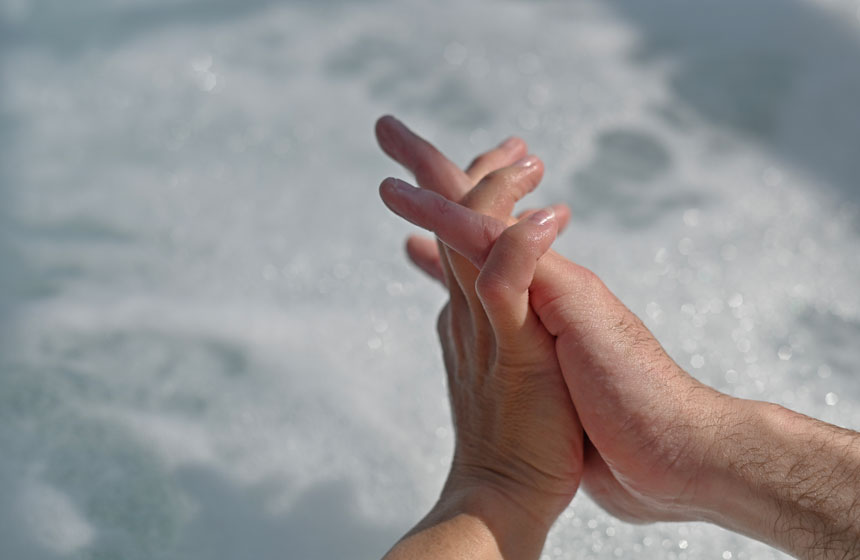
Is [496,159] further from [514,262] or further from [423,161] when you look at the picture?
[514,262]

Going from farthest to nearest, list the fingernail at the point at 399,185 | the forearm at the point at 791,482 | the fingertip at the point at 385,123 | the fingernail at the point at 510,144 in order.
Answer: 1. the fingernail at the point at 510,144
2. the fingertip at the point at 385,123
3. the fingernail at the point at 399,185
4. the forearm at the point at 791,482

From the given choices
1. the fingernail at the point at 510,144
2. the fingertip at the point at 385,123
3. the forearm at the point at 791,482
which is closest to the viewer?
the forearm at the point at 791,482

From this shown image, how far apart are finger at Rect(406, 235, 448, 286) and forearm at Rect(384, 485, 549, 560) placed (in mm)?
351

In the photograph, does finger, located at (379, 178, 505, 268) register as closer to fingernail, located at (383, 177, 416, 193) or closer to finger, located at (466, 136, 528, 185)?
fingernail, located at (383, 177, 416, 193)

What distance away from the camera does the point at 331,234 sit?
1.70m

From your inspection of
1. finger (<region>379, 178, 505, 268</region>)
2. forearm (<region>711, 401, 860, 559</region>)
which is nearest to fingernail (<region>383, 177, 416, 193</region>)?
finger (<region>379, 178, 505, 268</region>)

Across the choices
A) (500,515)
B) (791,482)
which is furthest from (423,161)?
(791,482)

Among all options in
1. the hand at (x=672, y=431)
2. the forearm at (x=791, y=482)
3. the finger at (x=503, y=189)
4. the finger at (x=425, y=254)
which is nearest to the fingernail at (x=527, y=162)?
the finger at (x=503, y=189)

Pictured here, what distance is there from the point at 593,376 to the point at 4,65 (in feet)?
5.38

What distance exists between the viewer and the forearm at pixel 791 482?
36.5 inches

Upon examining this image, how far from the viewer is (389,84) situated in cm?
200

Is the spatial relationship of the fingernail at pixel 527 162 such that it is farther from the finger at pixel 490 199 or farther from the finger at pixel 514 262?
the finger at pixel 514 262

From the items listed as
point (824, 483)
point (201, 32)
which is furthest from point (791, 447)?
point (201, 32)

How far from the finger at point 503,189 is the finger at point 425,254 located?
23 centimetres
